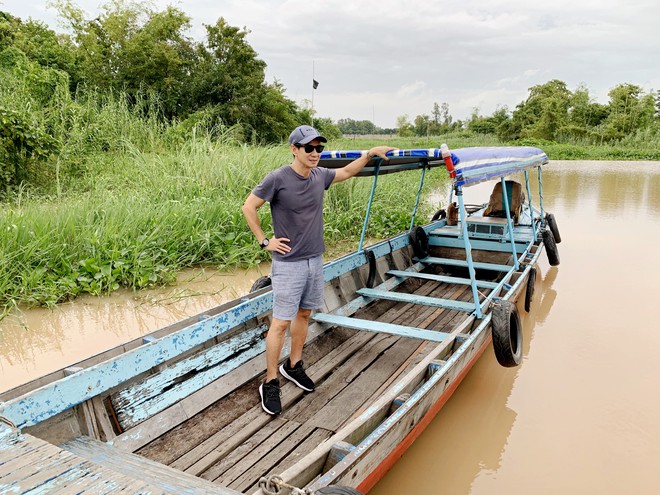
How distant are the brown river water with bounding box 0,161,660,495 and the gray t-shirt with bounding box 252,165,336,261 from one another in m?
1.63

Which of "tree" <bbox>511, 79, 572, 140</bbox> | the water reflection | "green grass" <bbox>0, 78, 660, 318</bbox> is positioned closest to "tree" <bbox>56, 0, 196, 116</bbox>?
"green grass" <bbox>0, 78, 660, 318</bbox>

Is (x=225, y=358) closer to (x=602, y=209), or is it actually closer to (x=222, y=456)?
(x=222, y=456)

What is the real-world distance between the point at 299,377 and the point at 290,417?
339 mm

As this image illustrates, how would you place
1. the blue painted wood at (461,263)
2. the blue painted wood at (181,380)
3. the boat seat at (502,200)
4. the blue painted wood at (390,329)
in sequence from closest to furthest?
the blue painted wood at (181,380)
the blue painted wood at (390,329)
the blue painted wood at (461,263)
the boat seat at (502,200)

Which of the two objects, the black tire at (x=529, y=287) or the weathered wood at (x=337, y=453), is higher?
the weathered wood at (x=337, y=453)

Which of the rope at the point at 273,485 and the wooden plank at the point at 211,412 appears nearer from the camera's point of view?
the rope at the point at 273,485

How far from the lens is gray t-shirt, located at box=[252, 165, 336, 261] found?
2928 millimetres

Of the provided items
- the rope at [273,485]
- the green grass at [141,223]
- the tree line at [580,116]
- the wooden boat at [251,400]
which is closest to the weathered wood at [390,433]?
the wooden boat at [251,400]

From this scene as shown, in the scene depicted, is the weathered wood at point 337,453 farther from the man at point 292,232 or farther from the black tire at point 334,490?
the man at point 292,232

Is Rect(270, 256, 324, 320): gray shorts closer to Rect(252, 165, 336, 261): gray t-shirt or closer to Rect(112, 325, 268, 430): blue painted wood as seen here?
Rect(252, 165, 336, 261): gray t-shirt

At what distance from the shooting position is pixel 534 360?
493 cm

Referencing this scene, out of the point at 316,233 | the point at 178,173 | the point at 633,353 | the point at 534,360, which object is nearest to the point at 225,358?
the point at 316,233

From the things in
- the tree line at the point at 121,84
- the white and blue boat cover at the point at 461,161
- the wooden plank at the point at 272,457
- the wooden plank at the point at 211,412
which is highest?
the tree line at the point at 121,84

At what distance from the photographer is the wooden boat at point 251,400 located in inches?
78.2
